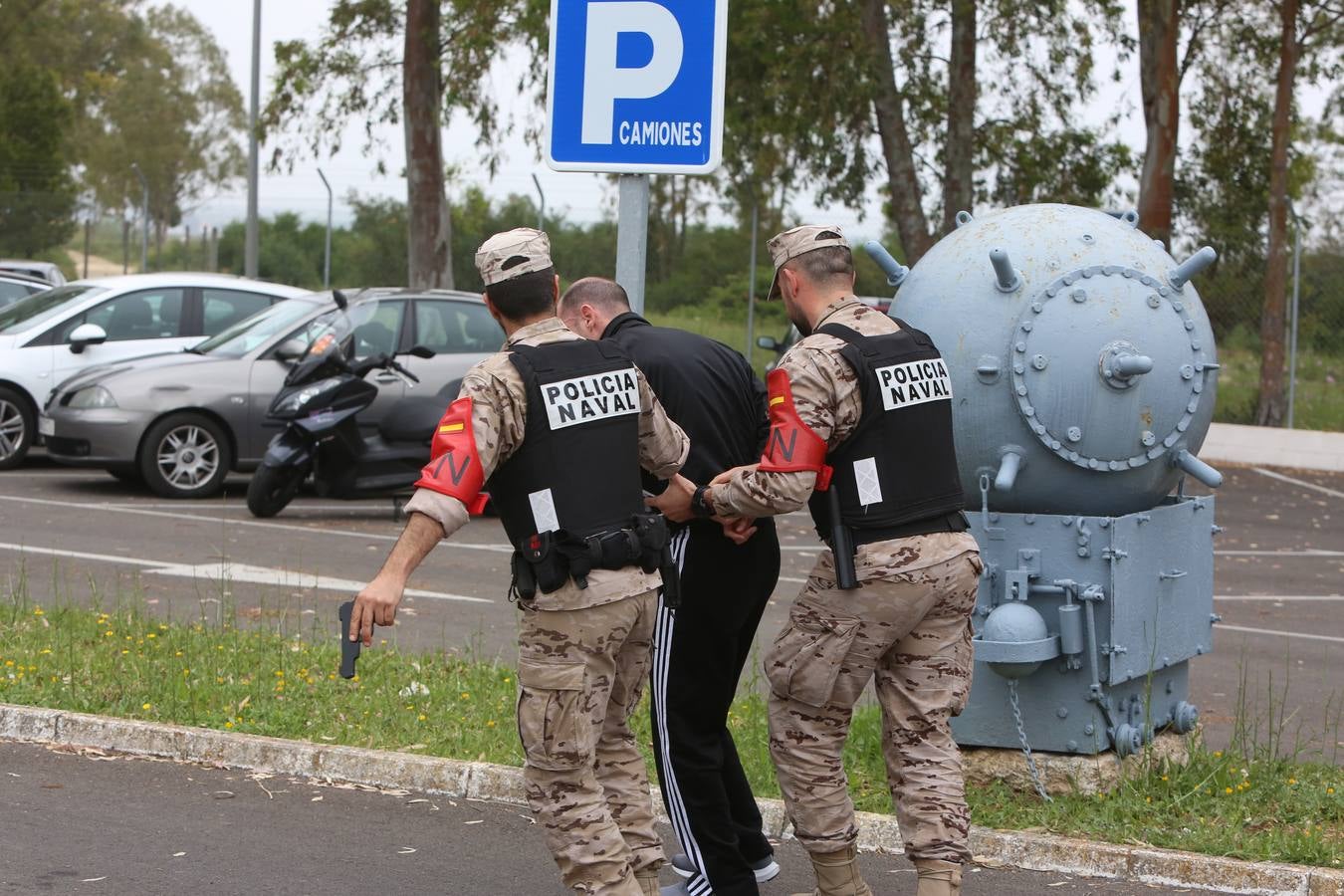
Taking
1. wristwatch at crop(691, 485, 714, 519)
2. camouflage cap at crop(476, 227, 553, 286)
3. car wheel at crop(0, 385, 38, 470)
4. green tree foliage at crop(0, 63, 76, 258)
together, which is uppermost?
green tree foliage at crop(0, 63, 76, 258)

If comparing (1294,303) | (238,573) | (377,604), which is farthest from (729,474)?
(1294,303)

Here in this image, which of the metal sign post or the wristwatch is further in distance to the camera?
the metal sign post

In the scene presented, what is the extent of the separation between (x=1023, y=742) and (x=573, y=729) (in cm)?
203

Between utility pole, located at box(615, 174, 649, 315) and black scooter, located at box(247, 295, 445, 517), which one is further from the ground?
utility pole, located at box(615, 174, 649, 315)

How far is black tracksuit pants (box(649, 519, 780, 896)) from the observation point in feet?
15.6

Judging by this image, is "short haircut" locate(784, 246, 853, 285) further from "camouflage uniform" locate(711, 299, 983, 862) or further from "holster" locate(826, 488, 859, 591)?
"holster" locate(826, 488, 859, 591)

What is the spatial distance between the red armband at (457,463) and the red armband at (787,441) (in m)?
0.81

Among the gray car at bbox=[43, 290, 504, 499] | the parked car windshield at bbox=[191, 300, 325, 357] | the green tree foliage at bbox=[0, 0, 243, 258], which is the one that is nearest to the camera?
the gray car at bbox=[43, 290, 504, 499]

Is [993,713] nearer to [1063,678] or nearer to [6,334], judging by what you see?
[1063,678]

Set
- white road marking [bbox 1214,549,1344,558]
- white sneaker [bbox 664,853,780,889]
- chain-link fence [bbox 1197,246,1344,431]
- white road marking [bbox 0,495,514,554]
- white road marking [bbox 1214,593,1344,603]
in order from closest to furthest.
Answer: white sneaker [bbox 664,853,780,889] → white road marking [bbox 1214,593,1344,603] → white road marking [bbox 0,495,514,554] → white road marking [bbox 1214,549,1344,558] → chain-link fence [bbox 1197,246,1344,431]

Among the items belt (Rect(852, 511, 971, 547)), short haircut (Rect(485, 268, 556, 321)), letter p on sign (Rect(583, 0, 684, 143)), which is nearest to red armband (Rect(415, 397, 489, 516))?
short haircut (Rect(485, 268, 556, 321))

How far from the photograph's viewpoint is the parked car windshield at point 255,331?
44.5 ft

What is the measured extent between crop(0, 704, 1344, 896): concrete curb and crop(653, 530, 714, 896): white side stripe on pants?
0.85m

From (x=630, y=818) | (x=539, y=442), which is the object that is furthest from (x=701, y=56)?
(x=630, y=818)
